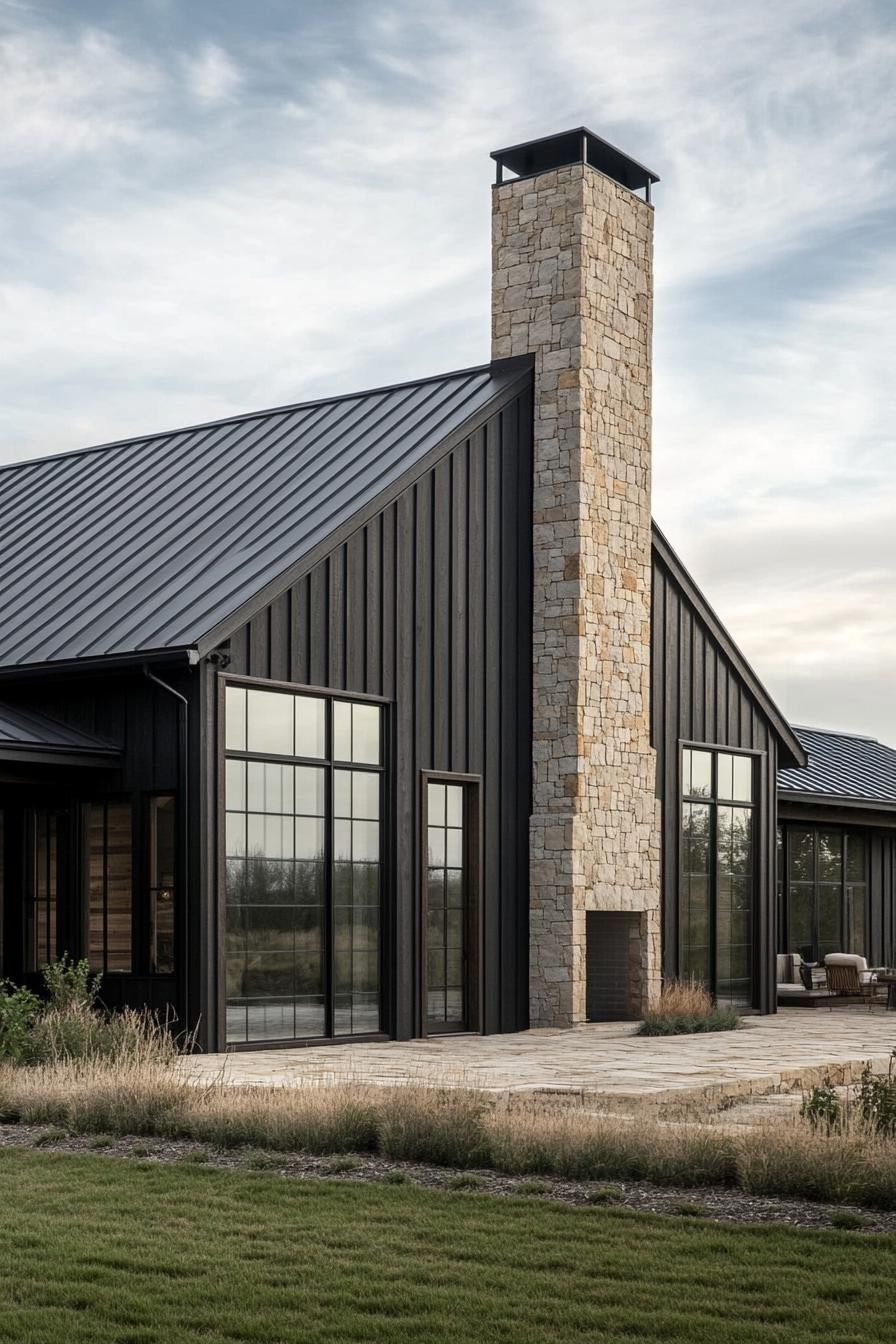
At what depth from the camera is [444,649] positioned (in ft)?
65.4

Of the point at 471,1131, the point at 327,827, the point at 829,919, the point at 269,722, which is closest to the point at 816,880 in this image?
the point at 829,919

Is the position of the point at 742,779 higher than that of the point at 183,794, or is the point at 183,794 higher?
the point at 742,779

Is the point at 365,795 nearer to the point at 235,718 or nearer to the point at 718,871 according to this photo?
the point at 235,718

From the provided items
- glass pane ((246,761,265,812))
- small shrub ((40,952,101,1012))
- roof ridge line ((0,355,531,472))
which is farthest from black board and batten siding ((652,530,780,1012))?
small shrub ((40,952,101,1012))

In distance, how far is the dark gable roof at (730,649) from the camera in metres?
23.5

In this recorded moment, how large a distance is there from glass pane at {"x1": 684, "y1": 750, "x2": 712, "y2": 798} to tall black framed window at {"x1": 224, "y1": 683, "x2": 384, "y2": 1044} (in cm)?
630

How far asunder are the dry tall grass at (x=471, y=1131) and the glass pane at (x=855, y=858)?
63.9ft

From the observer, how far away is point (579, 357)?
21.4 metres

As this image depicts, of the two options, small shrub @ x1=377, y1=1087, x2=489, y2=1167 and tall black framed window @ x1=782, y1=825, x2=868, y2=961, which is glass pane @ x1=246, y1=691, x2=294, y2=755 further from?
tall black framed window @ x1=782, y1=825, x2=868, y2=961

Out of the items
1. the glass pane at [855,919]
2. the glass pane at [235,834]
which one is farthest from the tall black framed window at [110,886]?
the glass pane at [855,919]

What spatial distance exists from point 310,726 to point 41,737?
2707 mm

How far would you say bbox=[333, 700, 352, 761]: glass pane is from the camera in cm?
→ 1827

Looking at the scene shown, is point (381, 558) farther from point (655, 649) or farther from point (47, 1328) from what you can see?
point (47, 1328)

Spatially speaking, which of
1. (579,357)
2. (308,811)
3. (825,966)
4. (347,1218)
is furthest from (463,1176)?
(825,966)
